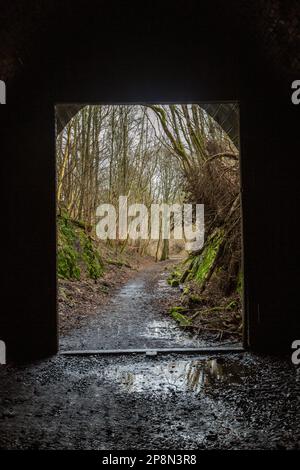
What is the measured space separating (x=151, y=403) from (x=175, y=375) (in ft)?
2.88

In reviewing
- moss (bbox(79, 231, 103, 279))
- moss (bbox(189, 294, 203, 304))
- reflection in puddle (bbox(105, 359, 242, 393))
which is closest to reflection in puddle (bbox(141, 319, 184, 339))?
moss (bbox(189, 294, 203, 304))

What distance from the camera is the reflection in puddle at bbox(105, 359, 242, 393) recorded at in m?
4.24

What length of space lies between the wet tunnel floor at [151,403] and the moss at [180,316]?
261 cm

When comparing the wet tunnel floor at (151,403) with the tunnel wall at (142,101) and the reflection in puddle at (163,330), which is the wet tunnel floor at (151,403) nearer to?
the tunnel wall at (142,101)

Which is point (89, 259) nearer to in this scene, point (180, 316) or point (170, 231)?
point (170, 231)

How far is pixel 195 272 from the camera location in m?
12.5

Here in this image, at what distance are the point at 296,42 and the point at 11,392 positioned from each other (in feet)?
16.9

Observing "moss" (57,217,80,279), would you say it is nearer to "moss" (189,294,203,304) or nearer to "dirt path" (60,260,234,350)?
"dirt path" (60,260,234,350)

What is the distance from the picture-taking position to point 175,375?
4.63 m

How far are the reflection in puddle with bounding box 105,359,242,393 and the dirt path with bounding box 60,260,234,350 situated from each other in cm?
138

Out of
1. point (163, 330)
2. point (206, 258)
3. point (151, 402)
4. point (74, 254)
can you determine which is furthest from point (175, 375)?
point (74, 254)

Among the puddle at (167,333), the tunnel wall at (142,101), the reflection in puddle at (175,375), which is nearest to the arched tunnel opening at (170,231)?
the puddle at (167,333)
